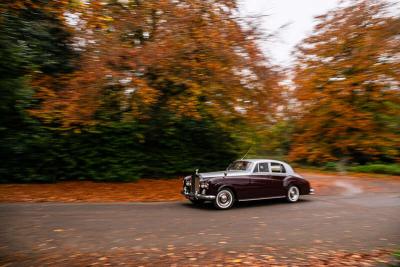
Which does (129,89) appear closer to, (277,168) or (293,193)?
(277,168)

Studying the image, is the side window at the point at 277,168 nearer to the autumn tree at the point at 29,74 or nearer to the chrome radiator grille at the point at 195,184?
the chrome radiator grille at the point at 195,184

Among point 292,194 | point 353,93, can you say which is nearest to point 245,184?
point 292,194

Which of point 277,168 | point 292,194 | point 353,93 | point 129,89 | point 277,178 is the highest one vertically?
point 129,89

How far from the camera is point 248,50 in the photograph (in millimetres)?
14234

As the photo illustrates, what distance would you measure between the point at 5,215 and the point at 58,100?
16.2ft

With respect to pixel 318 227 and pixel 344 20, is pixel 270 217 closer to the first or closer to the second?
pixel 318 227

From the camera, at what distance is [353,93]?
4.38 meters

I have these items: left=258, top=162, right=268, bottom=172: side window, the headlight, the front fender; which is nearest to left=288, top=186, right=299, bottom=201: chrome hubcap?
the front fender

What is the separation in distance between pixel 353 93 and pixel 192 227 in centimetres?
615

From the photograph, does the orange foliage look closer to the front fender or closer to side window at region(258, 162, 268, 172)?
side window at region(258, 162, 268, 172)

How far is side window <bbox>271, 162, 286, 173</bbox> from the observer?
1394cm

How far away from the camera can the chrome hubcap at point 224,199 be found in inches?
490

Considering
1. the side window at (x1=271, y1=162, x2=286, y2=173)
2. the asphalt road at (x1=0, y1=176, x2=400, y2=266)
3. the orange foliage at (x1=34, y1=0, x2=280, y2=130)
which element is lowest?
the asphalt road at (x1=0, y1=176, x2=400, y2=266)

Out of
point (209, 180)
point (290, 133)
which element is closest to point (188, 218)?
point (209, 180)
